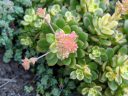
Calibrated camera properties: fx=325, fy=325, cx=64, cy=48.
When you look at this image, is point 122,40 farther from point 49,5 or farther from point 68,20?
point 49,5

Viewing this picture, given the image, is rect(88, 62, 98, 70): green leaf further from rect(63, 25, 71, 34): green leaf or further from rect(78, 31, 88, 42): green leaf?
rect(63, 25, 71, 34): green leaf

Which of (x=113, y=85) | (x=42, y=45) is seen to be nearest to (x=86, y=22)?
(x=42, y=45)

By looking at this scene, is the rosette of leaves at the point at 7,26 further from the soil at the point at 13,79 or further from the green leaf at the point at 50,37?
the green leaf at the point at 50,37

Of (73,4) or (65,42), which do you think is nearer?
(65,42)

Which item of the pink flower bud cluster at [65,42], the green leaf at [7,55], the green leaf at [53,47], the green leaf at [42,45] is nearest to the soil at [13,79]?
the green leaf at [7,55]

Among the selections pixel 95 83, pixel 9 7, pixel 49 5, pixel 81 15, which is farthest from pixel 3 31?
pixel 95 83

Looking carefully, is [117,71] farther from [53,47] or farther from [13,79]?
[13,79]
